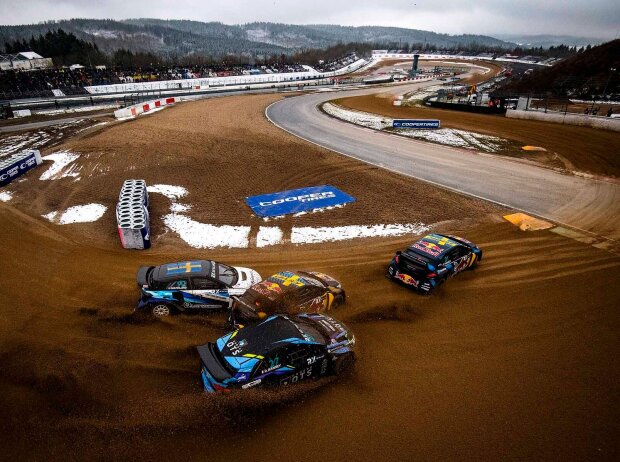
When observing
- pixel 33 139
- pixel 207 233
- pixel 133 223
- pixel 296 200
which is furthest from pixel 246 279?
pixel 33 139

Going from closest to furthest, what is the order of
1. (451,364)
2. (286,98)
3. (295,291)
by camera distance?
(451,364), (295,291), (286,98)

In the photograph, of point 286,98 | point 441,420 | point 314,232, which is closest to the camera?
point 441,420

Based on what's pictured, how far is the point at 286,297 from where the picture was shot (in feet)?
32.6

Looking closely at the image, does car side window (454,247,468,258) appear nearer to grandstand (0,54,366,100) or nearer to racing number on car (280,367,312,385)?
racing number on car (280,367,312,385)

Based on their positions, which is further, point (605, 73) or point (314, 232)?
point (605, 73)

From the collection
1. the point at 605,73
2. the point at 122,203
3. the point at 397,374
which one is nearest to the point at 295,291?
the point at 397,374

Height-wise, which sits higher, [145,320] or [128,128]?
[128,128]

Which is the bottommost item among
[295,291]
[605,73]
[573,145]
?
[295,291]

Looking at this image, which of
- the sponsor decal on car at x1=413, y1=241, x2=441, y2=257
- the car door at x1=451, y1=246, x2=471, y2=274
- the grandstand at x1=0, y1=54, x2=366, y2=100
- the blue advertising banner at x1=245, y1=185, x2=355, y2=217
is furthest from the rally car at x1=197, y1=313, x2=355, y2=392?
the grandstand at x1=0, y1=54, x2=366, y2=100

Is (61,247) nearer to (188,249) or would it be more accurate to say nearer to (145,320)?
(188,249)

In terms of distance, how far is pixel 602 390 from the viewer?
810cm

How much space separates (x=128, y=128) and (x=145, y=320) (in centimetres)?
3102

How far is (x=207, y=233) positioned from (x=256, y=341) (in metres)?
9.11

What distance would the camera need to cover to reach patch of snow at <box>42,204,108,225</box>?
56.6 ft
